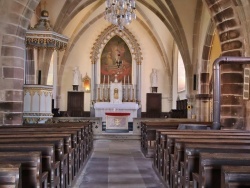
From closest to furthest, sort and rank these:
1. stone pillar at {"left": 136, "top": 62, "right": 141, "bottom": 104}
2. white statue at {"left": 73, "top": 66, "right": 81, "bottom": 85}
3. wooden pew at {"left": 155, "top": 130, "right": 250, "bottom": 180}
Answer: wooden pew at {"left": 155, "top": 130, "right": 250, "bottom": 180}
white statue at {"left": 73, "top": 66, "right": 81, "bottom": 85}
stone pillar at {"left": 136, "top": 62, "right": 141, "bottom": 104}

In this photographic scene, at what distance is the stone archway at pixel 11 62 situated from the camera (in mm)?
8945

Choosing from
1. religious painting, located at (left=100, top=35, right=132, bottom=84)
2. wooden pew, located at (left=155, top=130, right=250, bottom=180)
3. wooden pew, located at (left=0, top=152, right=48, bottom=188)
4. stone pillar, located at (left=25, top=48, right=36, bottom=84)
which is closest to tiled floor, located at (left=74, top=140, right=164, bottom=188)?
wooden pew, located at (left=155, top=130, right=250, bottom=180)

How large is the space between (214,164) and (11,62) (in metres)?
7.31

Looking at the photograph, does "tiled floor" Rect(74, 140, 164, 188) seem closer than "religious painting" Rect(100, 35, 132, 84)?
Yes

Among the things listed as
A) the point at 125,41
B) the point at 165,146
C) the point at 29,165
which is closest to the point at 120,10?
the point at 165,146

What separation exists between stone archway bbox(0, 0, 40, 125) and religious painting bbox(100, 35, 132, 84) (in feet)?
44.9

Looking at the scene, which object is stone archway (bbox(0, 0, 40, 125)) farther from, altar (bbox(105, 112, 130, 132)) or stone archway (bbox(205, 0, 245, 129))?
altar (bbox(105, 112, 130, 132))

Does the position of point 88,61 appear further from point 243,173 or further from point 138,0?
point 243,173

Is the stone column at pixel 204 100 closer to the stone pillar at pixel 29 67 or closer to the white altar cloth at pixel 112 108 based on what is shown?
the white altar cloth at pixel 112 108

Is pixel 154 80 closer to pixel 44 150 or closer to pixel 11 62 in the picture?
pixel 11 62

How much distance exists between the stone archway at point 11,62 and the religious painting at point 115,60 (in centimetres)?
1368

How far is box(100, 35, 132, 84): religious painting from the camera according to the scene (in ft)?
74.8

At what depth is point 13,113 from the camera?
29.3 feet


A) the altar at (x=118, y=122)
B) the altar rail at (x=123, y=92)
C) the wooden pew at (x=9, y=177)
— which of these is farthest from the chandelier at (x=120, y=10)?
the altar rail at (x=123, y=92)
